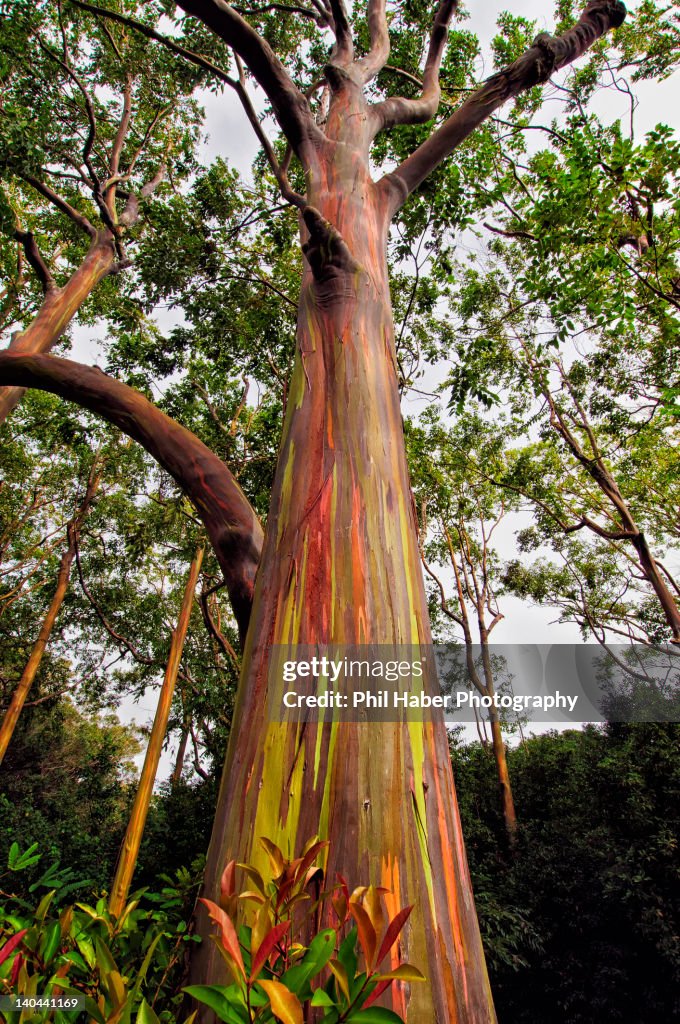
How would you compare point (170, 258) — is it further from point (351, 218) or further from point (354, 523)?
point (354, 523)

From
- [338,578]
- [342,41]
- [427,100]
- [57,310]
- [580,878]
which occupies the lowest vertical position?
[580,878]

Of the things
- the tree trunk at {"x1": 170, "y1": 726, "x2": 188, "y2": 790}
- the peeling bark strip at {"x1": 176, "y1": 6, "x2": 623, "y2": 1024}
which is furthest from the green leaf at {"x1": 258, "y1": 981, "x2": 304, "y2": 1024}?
the tree trunk at {"x1": 170, "y1": 726, "x2": 188, "y2": 790}

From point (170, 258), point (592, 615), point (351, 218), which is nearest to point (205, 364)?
point (170, 258)

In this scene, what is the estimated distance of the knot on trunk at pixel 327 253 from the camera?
1817mm

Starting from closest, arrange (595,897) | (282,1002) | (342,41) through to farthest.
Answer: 1. (282,1002)
2. (342,41)
3. (595,897)

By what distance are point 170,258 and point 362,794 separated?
17.7ft

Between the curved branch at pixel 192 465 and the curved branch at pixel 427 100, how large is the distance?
2837mm

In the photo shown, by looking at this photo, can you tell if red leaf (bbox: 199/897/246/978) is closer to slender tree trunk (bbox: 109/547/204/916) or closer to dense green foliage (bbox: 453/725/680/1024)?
slender tree trunk (bbox: 109/547/204/916)

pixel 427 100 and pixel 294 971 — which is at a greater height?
pixel 427 100

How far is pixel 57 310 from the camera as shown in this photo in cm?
552

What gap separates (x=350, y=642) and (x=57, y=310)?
19.9 ft

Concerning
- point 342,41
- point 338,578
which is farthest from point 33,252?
point 338,578

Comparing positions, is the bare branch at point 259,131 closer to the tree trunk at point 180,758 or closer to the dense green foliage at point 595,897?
the dense green foliage at point 595,897

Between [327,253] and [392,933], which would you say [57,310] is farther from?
[392,933]
